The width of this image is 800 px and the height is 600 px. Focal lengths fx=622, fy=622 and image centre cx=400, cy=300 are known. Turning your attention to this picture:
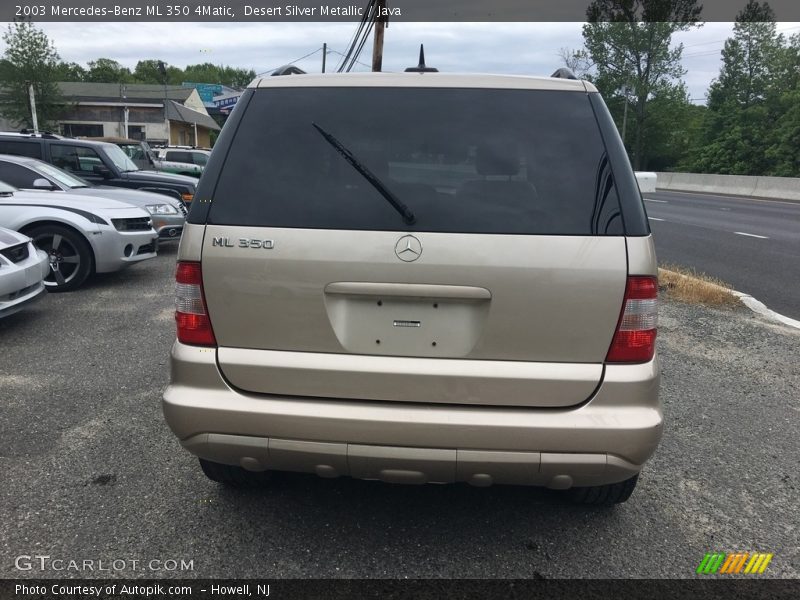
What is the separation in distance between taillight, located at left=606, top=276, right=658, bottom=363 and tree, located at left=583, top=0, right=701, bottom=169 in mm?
60019

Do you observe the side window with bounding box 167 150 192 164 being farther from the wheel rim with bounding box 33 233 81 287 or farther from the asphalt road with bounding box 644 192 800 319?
the asphalt road with bounding box 644 192 800 319

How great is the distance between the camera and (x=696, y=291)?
727 centimetres

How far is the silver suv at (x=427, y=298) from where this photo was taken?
2.31 meters

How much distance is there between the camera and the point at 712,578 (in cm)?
258

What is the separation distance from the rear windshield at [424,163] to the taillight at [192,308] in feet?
0.76

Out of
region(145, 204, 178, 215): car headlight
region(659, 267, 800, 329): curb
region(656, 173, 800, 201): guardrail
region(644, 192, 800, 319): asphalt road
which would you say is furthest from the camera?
region(656, 173, 800, 201): guardrail

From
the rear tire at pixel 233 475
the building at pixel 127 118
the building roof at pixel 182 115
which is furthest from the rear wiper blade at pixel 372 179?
the building roof at pixel 182 115

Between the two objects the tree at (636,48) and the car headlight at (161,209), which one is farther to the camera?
the tree at (636,48)

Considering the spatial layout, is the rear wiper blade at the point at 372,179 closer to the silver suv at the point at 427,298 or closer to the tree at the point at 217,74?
the silver suv at the point at 427,298

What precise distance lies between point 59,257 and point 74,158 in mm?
3677

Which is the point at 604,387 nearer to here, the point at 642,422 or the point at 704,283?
the point at 642,422

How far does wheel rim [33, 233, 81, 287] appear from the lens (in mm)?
7625

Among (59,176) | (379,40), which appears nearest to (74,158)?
(59,176)

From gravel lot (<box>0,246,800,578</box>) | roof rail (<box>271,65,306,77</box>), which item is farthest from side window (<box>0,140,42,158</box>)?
roof rail (<box>271,65,306,77</box>)
